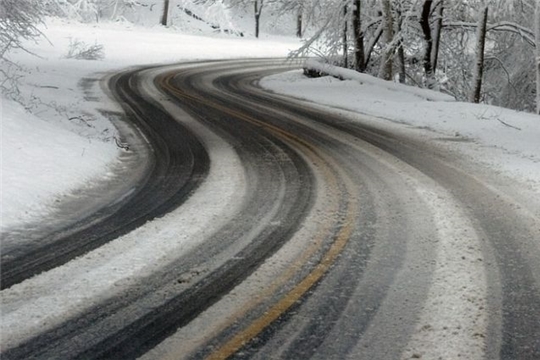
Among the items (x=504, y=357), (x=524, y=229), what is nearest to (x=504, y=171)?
(x=524, y=229)

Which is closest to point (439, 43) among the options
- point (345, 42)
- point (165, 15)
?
point (345, 42)

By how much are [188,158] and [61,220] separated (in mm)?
3565

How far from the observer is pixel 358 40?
906 inches

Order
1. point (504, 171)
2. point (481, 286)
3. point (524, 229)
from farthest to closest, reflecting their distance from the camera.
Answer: point (504, 171), point (524, 229), point (481, 286)

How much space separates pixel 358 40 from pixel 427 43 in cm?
343

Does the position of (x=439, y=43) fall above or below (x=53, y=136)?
above

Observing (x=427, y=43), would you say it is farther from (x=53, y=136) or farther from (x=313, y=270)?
(x=313, y=270)

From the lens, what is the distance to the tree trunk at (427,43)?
19703mm

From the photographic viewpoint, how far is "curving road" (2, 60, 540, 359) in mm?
3807

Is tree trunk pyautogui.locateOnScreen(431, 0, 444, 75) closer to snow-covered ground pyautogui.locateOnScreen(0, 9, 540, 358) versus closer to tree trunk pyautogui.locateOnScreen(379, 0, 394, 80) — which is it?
tree trunk pyautogui.locateOnScreen(379, 0, 394, 80)

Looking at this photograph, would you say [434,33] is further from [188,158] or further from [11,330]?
[11,330]

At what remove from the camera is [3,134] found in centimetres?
823

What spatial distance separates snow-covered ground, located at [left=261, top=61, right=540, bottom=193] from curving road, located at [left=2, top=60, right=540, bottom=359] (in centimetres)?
108

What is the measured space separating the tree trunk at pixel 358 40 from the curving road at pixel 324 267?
13.5 metres
